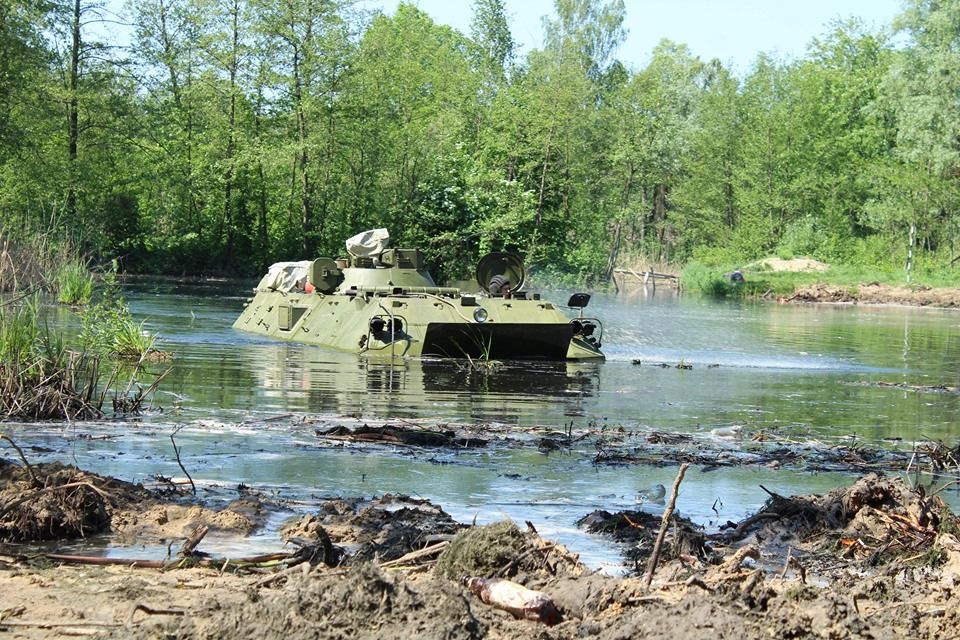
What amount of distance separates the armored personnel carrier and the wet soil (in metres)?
12.9

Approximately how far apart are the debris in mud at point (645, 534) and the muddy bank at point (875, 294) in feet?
152

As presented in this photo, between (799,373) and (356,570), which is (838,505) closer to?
(356,570)

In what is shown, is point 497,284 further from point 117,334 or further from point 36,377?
point 36,377

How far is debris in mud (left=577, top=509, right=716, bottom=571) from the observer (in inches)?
286

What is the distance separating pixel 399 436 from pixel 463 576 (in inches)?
242

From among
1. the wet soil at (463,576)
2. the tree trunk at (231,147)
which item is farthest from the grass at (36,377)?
the tree trunk at (231,147)

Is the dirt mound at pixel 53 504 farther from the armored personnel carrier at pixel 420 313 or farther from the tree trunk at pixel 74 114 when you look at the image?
the tree trunk at pixel 74 114

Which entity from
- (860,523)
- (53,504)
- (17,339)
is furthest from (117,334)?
(860,523)

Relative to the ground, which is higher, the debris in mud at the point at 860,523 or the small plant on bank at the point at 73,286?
the small plant on bank at the point at 73,286

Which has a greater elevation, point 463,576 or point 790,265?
point 790,265

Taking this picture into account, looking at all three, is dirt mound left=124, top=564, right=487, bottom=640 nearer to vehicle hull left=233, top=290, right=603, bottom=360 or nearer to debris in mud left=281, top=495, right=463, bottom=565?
debris in mud left=281, top=495, right=463, bottom=565

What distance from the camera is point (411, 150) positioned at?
173ft

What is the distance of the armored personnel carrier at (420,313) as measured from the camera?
21812mm

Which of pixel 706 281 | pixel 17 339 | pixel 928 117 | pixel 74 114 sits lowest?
pixel 706 281
